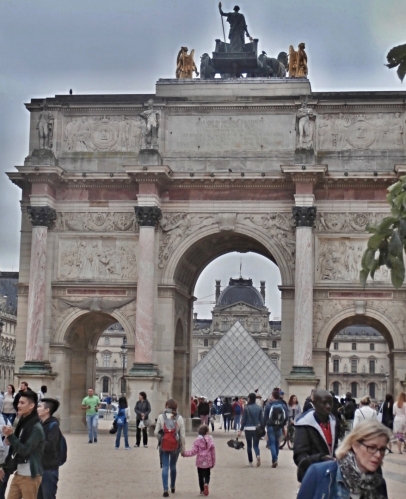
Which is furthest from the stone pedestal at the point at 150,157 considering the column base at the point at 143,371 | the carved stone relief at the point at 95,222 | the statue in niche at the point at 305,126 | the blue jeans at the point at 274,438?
the blue jeans at the point at 274,438

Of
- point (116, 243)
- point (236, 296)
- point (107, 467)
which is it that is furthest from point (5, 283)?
point (107, 467)

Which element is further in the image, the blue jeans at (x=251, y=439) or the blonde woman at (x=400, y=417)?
the blonde woman at (x=400, y=417)

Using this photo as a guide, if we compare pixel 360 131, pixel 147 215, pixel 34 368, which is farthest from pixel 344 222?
pixel 34 368

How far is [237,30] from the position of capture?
133ft

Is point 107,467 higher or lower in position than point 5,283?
lower

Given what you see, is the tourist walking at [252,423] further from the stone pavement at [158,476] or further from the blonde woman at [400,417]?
the blonde woman at [400,417]

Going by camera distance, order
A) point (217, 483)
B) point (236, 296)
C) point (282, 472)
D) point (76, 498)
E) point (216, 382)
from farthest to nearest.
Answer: point (236, 296), point (216, 382), point (282, 472), point (217, 483), point (76, 498)

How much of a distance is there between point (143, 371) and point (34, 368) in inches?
153

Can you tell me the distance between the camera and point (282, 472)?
22.6 metres

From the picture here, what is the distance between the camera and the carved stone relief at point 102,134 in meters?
38.7

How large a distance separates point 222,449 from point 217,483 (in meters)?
10.6

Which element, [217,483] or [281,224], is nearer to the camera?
[217,483]

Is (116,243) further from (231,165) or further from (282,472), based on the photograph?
(282,472)

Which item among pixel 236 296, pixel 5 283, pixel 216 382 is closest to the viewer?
pixel 216 382
